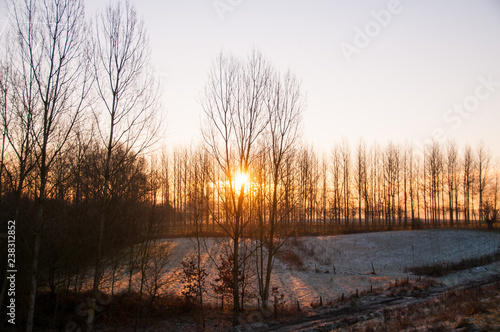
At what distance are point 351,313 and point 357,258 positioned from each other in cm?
1777

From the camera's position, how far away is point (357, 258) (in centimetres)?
3100

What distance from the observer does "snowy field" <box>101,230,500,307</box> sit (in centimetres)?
2161

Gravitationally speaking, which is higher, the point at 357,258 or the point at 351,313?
the point at 351,313

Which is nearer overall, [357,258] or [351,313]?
[351,313]

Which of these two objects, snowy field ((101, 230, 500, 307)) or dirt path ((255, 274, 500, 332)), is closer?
dirt path ((255, 274, 500, 332))

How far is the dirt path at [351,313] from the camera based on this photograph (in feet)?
41.6

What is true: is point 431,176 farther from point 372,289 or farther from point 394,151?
point 372,289

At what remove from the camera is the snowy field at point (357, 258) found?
2161 centimetres

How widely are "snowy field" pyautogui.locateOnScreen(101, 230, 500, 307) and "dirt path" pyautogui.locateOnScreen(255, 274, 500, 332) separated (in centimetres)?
288

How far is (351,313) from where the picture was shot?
14.5 m

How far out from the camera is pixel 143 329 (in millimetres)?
14758

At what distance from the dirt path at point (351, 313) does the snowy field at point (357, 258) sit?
288cm

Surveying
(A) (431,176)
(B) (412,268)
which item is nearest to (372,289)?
(B) (412,268)

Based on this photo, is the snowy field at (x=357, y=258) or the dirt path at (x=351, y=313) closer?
the dirt path at (x=351, y=313)
